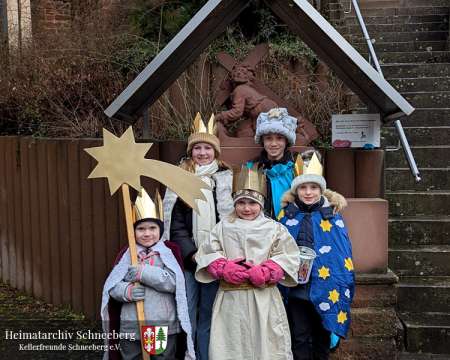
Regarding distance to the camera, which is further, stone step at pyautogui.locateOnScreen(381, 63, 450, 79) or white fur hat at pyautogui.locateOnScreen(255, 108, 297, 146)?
stone step at pyautogui.locateOnScreen(381, 63, 450, 79)

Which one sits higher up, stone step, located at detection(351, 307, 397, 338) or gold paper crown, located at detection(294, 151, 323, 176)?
gold paper crown, located at detection(294, 151, 323, 176)

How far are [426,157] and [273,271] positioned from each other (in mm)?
3349

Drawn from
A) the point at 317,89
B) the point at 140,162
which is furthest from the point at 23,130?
the point at 140,162

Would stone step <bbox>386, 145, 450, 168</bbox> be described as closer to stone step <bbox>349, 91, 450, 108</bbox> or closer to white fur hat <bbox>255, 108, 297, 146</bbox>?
stone step <bbox>349, 91, 450, 108</bbox>

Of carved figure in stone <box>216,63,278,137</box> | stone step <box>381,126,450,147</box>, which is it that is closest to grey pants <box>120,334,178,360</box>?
carved figure in stone <box>216,63,278,137</box>

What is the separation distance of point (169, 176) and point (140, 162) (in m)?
0.21

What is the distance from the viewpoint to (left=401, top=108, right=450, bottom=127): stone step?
6910 millimetres

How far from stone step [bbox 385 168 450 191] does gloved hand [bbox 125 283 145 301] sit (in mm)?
3290

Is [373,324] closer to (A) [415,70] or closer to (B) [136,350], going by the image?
(B) [136,350]

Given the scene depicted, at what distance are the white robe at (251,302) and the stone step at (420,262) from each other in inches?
73.9

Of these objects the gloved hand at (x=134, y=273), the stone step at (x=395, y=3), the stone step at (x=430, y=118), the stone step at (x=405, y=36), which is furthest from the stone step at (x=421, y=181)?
the stone step at (x=395, y=3)

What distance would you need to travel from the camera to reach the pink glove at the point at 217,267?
12.1ft

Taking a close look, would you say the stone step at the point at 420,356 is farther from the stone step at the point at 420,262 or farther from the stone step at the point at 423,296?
the stone step at the point at 420,262

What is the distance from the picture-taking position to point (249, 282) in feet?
12.2
